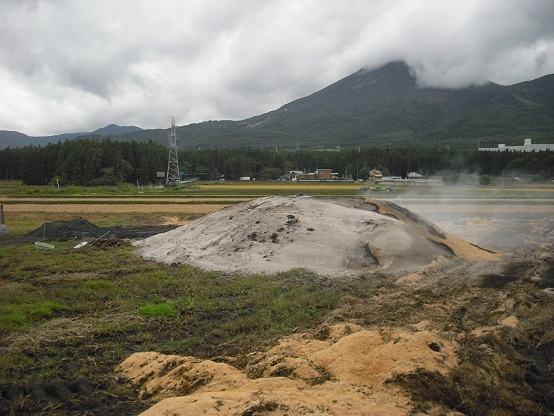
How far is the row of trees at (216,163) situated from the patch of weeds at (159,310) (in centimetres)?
7220

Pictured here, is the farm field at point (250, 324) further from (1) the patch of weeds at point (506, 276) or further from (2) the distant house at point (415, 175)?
(2) the distant house at point (415, 175)

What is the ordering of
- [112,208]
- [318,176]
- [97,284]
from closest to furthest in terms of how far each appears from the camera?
[97,284] → [112,208] → [318,176]

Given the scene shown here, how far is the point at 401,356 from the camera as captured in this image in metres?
6.69

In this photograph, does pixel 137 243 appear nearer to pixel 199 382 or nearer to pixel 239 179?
pixel 199 382

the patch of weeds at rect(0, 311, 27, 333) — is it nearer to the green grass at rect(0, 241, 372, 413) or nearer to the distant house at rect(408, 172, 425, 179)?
the green grass at rect(0, 241, 372, 413)

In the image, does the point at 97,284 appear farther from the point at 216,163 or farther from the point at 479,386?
the point at 216,163

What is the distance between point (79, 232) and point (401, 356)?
969 inches

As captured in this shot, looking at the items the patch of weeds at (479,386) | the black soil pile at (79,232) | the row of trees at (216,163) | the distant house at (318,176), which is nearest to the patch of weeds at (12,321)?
the patch of weeds at (479,386)

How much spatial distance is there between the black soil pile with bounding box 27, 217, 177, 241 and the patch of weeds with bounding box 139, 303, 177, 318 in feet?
54.7

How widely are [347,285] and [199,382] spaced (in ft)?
24.0

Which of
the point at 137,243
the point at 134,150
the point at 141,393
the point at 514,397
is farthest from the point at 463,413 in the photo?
the point at 134,150

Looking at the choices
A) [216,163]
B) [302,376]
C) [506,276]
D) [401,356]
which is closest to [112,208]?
[506,276]

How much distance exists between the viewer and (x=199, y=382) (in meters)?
6.46

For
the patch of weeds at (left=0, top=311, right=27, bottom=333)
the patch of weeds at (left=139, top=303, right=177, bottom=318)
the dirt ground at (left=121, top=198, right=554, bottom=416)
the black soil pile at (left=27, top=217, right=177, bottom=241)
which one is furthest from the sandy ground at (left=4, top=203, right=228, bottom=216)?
the patch of weeds at (left=0, top=311, right=27, bottom=333)
